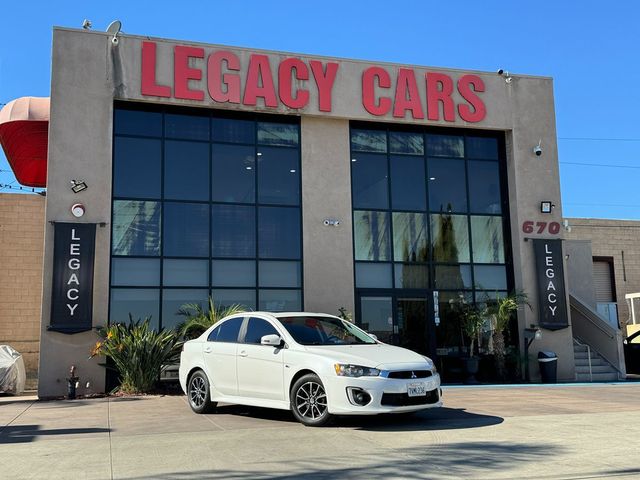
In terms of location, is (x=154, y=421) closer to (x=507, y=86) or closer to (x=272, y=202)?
(x=272, y=202)

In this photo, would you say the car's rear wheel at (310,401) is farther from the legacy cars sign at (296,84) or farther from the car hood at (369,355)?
the legacy cars sign at (296,84)

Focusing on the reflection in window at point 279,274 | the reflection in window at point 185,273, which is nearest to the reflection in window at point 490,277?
the reflection in window at point 279,274

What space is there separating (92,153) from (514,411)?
37.1 ft

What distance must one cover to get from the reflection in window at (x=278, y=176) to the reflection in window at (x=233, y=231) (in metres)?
0.61

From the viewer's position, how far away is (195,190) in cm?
1727

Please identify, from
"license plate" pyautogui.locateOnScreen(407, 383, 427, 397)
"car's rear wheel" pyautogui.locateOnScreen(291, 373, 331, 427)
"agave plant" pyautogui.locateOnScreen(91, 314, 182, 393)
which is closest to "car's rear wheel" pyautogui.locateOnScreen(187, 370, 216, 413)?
"car's rear wheel" pyautogui.locateOnScreen(291, 373, 331, 427)

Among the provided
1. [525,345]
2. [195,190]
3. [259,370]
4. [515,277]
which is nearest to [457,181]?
[515,277]

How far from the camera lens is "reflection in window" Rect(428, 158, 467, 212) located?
19047 millimetres

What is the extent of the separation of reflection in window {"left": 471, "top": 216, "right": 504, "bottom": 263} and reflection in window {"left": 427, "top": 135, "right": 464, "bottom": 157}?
1.95 meters

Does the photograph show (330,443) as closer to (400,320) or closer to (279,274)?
(279,274)

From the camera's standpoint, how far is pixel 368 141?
61.8 ft

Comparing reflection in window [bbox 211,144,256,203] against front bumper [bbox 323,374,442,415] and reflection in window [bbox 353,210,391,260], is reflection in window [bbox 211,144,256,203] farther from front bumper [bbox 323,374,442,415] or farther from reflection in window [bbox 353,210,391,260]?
front bumper [bbox 323,374,442,415]

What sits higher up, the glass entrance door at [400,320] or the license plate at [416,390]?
the glass entrance door at [400,320]

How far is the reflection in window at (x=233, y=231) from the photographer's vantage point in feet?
56.4
